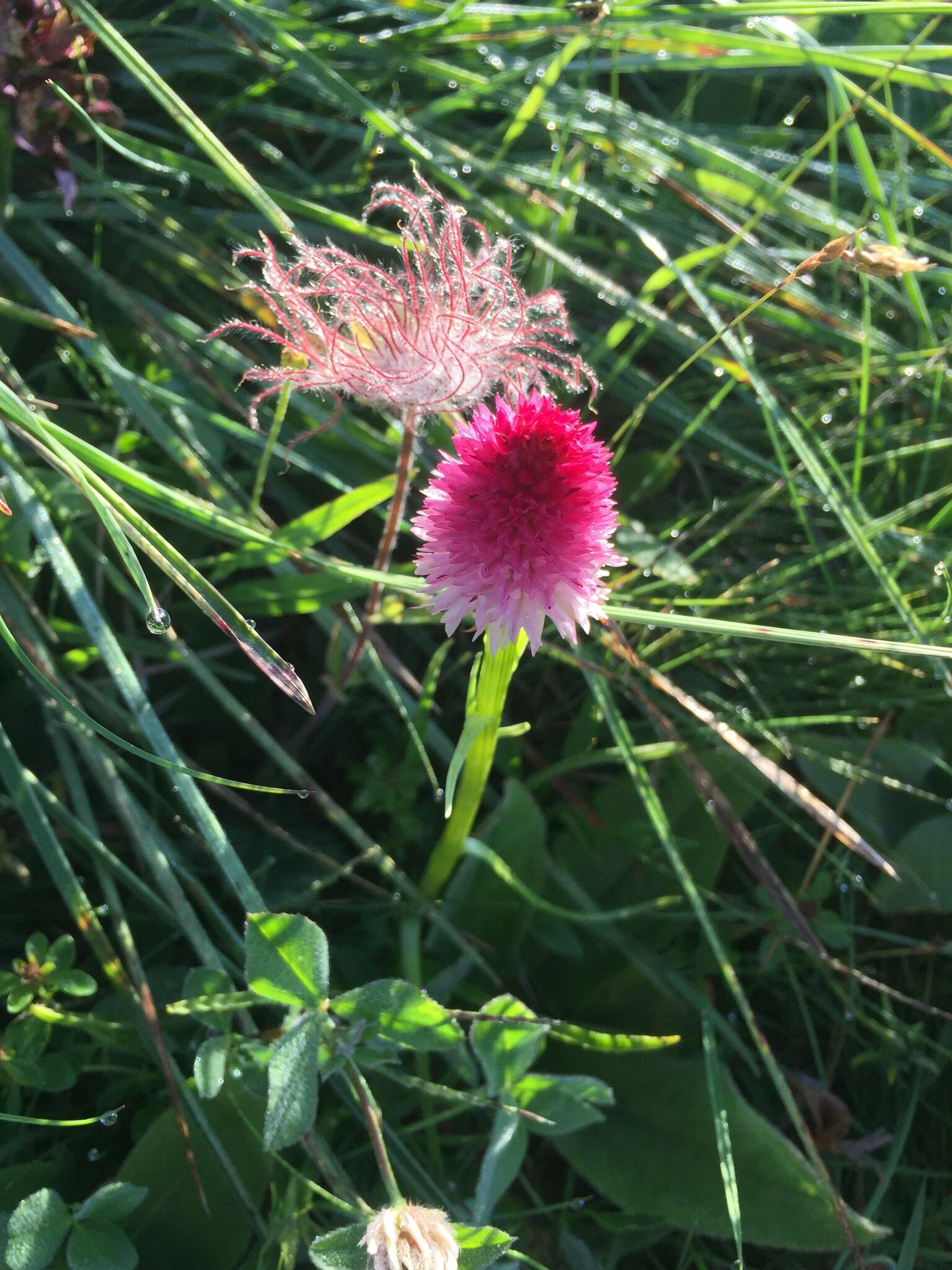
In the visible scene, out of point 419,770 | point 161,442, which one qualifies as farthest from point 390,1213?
point 161,442

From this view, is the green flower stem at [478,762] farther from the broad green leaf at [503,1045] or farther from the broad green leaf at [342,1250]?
the broad green leaf at [342,1250]

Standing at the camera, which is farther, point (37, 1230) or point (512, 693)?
point (512, 693)

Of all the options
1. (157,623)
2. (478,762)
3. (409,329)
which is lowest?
(478,762)

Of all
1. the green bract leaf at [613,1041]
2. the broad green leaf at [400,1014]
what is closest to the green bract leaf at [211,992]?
the broad green leaf at [400,1014]

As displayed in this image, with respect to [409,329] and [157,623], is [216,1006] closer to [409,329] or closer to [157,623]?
[157,623]

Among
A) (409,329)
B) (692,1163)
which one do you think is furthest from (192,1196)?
(409,329)

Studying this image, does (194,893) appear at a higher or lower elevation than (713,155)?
lower

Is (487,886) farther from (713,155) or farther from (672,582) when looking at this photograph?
(713,155)
